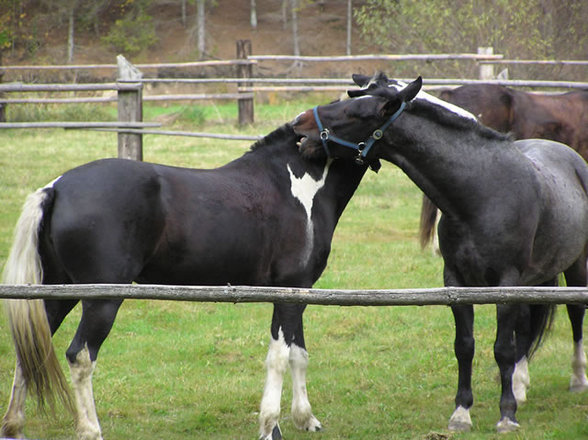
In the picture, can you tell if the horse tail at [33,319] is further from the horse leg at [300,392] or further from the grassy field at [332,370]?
the horse leg at [300,392]

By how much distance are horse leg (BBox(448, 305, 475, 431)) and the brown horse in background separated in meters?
4.48

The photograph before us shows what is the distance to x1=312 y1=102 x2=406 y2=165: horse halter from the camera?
13.8 feet

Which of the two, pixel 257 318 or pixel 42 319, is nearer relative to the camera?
pixel 42 319

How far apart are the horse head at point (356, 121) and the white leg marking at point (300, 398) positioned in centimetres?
119

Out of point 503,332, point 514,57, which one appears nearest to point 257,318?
point 503,332

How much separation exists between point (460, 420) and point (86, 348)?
2.18 metres

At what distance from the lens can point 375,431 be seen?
4621 millimetres

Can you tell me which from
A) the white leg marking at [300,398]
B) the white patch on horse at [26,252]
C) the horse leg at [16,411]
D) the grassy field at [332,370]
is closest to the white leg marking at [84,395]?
the grassy field at [332,370]

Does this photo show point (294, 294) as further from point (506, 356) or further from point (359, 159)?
point (506, 356)

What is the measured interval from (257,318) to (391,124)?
299 centimetres

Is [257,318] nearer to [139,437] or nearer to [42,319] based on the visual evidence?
[139,437]

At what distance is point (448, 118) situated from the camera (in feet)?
14.2

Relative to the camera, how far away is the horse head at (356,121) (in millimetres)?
4188

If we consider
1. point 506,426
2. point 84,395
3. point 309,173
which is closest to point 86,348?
point 84,395
